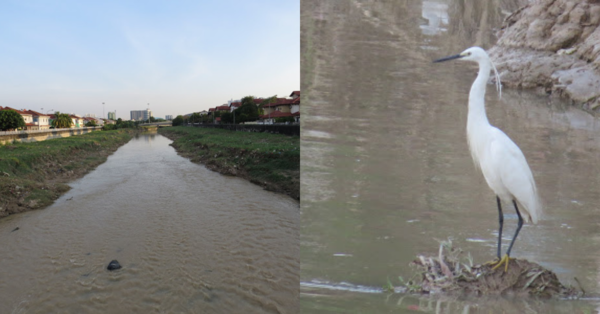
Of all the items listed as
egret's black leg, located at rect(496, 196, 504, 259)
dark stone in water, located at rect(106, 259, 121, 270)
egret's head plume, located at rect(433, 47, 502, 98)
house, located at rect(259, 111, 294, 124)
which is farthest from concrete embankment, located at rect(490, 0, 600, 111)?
house, located at rect(259, 111, 294, 124)

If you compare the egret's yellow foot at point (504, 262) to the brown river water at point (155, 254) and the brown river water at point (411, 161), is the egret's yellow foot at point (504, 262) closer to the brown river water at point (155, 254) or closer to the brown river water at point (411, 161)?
the brown river water at point (411, 161)

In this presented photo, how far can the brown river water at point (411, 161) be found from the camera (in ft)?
6.99

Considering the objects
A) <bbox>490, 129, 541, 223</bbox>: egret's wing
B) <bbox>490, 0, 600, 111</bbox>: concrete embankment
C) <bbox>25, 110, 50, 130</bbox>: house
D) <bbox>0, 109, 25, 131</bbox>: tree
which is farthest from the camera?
<bbox>25, 110, 50, 130</bbox>: house

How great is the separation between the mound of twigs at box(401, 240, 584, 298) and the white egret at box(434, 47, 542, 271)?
7 cm

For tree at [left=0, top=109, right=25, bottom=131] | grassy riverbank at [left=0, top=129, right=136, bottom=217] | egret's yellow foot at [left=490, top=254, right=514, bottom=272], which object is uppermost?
tree at [left=0, top=109, right=25, bottom=131]

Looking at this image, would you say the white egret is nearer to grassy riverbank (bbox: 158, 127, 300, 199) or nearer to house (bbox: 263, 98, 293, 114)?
grassy riverbank (bbox: 158, 127, 300, 199)

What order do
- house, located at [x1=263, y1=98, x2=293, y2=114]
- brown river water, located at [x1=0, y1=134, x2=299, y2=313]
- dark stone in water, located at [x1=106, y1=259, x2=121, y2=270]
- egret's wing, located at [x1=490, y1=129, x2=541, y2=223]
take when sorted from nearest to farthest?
egret's wing, located at [x1=490, y1=129, x2=541, y2=223], brown river water, located at [x1=0, y1=134, x2=299, y2=313], dark stone in water, located at [x1=106, y1=259, x2=121, y2=270], house, located at [x1=263, y1=98, x2=293, y2=114]

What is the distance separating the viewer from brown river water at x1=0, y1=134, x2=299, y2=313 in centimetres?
345

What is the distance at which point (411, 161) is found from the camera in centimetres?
232

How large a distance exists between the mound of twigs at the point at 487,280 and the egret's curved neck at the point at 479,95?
843mm

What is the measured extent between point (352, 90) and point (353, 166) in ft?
1.81

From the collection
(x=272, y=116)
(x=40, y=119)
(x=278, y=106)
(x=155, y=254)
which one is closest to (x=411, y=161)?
(x=155, y=254)

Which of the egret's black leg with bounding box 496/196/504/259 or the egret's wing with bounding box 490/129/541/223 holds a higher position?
the egret's wing with bounding box 490/129/541/223

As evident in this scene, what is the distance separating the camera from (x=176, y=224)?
5.67 metres
